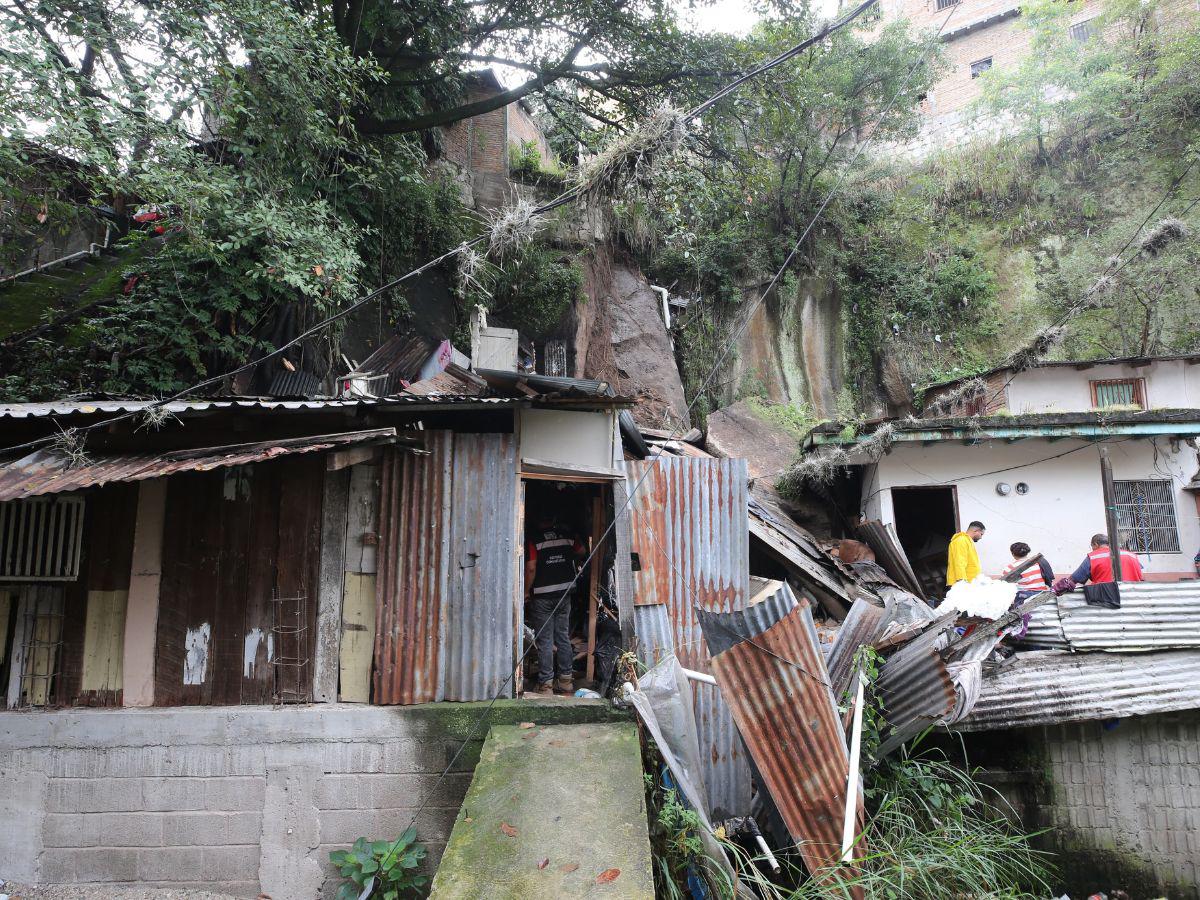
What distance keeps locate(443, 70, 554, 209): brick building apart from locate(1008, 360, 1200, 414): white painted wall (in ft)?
39.5

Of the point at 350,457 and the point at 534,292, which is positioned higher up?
the point at 534,292

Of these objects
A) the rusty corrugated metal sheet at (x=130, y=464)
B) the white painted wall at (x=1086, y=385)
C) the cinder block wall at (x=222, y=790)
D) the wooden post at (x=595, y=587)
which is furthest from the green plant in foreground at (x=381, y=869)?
the white painted wall at (x=1086, y=385)

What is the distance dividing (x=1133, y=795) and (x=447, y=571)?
6778mm

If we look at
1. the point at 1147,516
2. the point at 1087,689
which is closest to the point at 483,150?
the point at 1087,689

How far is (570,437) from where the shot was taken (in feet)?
20.2

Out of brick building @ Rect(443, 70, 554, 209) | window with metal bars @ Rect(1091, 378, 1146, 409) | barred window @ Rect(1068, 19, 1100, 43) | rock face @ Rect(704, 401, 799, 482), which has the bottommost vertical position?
rock face @ Rect(704, 401, 799, 482)

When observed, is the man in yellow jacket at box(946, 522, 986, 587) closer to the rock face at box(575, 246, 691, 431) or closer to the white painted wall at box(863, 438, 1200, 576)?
the white painted wall at box(863, 438, 1200, 576)

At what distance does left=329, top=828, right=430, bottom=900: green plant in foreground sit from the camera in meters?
4.96

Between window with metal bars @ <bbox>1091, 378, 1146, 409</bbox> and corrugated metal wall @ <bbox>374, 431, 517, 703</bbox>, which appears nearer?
corrugated metal wall @ <bbox>374, 431, 517, 703</bbox>

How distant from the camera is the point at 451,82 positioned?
12.6m

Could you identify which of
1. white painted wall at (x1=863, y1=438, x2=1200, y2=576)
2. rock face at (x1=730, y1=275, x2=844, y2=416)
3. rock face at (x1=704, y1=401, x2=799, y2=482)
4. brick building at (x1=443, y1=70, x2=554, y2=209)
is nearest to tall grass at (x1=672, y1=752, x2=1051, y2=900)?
white painted wall at (x1=863, y1=438, x2=1200, y2=576)

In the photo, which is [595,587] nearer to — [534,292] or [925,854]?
[925,854]

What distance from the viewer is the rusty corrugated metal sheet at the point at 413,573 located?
548cm

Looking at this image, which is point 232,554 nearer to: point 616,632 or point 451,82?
point 616,632
